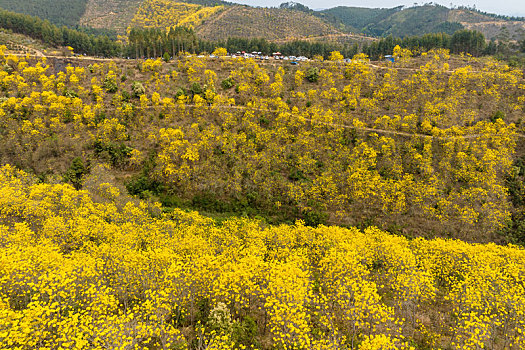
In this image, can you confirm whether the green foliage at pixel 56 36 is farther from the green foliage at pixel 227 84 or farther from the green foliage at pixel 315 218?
the green foliage at pixel 315 218

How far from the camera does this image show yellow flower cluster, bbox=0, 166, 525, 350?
17656 millimetres

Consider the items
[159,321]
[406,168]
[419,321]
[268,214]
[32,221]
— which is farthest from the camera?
[406,168]

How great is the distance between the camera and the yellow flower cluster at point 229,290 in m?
17.7

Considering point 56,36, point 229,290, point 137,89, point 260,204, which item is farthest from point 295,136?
point 56,36

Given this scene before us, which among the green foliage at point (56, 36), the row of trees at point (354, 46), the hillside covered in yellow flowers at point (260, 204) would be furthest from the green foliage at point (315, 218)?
the green foliage at point (56, 36)

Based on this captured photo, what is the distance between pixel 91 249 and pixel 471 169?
70865mm

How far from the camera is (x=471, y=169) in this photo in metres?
59.3

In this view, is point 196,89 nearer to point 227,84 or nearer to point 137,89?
point 227,84

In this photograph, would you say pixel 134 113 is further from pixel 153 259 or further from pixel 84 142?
pixel 153 259

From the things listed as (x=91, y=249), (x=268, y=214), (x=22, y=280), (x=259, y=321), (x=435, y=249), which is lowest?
(x=268, y=214)

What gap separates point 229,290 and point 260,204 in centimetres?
3667

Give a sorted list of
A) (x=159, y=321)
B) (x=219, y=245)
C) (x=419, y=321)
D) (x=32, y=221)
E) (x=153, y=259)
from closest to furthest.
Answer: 1. (x=159, y=321)
2. (x=153, y=259)
3. (x=419, y=321)
4. (x=219, y=245)
5. (x=32, y=221)

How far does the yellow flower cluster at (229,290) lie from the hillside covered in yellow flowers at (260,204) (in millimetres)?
228

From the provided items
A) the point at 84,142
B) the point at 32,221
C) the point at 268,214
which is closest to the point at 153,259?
the point at 32,221
